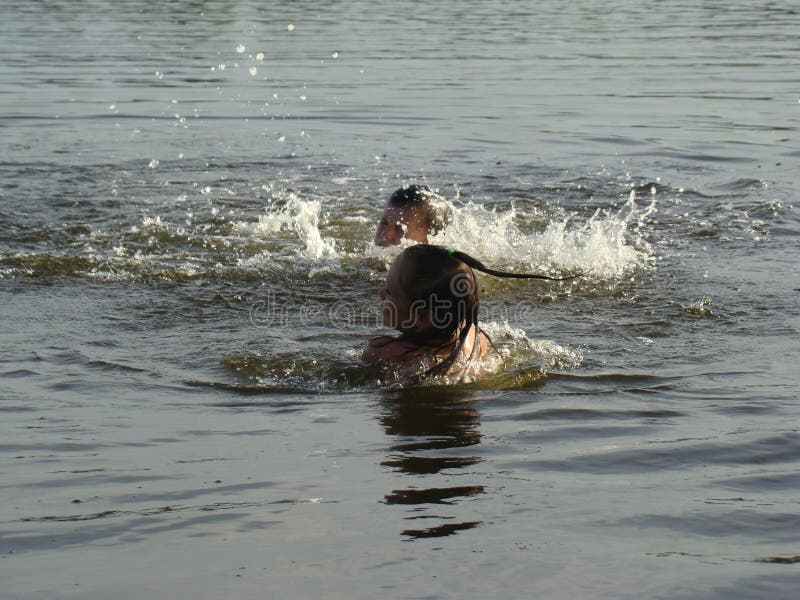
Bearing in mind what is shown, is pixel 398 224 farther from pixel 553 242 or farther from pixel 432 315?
pixel 432 315

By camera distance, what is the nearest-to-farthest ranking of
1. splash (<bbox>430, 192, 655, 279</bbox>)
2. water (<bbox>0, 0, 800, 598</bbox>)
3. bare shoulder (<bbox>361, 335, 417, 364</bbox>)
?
water (<bbox>0, 0, 800, 598</bbox>)
bare shoulder (<bbox>361, 335, 417, 364</bbox>)
splash (<bbox>430, 192, 655, 279</bbox>)

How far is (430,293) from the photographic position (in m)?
5.36

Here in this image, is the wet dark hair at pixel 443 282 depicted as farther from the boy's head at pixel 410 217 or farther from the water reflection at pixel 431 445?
the boy's head at pixel 410 217

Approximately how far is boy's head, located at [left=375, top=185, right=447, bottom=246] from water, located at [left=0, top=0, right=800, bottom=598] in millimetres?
185

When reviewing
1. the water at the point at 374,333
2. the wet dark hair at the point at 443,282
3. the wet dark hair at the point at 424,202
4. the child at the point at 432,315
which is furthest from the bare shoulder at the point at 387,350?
the wet dark hair at the point at 424,202

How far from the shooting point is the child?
5320mm

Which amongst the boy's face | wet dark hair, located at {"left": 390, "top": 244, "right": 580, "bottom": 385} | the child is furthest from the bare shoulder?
the boy's face

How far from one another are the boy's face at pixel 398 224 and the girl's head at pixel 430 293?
270 cm

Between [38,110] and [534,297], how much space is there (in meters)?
9.07

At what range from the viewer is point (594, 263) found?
26.4ft

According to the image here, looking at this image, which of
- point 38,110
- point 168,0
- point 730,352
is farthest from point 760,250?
point 168,0

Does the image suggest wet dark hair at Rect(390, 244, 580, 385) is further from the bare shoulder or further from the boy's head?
the boy's head

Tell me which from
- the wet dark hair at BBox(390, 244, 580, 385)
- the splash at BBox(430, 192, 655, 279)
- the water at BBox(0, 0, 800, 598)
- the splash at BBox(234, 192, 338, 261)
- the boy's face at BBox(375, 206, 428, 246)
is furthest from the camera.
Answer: the splash at BBox(234, 192, 338, 261)

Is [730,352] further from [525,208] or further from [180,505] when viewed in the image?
[525,208]
